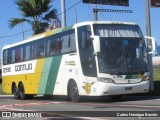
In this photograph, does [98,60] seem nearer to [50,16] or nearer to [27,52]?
[27,52]

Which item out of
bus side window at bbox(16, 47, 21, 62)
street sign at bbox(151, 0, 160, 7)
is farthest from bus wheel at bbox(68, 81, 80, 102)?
street sign at bbox(151, 0, 160, 7)

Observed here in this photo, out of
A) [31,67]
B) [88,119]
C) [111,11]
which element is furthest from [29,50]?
[111,11]

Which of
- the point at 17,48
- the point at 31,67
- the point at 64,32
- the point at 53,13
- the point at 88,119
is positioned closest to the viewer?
the point at 88,119

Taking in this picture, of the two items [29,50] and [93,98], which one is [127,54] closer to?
[93,98]

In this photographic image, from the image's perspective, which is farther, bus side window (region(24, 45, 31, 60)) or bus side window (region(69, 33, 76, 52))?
bus side window (region(24, 45, 31, 60))

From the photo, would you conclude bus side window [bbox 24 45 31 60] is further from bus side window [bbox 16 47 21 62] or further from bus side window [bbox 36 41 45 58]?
bus side window [bbox 36 41 45 58]

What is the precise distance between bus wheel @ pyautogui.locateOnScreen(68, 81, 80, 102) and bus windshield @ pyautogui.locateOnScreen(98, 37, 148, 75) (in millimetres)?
2016

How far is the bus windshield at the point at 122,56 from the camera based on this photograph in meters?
18.6

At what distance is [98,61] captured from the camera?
733 inches

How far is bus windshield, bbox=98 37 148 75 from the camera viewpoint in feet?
61.0

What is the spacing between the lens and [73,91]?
20281 millimetres

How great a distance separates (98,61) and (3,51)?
12162 mm

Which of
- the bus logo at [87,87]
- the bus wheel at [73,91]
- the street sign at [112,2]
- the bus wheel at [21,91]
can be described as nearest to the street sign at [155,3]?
the bus wheel at [73,91]

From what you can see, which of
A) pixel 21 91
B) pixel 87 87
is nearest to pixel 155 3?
pixel 87 87
